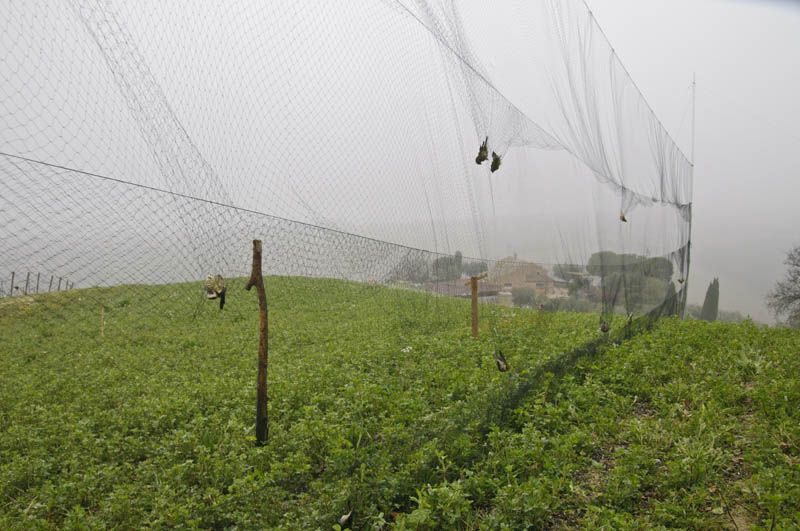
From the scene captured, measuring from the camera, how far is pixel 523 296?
14.9 ft

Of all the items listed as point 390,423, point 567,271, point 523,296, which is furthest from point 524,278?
point 390,423

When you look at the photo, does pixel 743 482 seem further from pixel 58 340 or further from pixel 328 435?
pixel 58 340

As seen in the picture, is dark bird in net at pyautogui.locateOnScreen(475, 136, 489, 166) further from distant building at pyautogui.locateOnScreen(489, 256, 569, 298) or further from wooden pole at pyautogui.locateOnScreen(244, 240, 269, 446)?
wooden pole at pyautogui.locateOnScreen(244, 240, 269, 446)

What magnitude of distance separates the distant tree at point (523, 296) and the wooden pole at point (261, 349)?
245 centimetres

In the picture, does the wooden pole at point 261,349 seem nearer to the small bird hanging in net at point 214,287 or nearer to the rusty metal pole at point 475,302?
the small bird hanging in net at point 214,287

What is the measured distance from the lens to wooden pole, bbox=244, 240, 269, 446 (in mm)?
2801

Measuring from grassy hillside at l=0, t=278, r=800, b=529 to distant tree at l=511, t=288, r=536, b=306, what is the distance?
0.93 ft

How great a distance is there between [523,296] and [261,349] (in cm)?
264

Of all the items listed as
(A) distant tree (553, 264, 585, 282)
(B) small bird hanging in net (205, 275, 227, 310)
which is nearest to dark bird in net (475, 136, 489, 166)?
(A) distant tree (553, 264, 585, 282)

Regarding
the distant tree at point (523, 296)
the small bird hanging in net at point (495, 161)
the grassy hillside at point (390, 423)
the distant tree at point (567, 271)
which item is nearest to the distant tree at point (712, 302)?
the grassy hillside at point (390, 423)

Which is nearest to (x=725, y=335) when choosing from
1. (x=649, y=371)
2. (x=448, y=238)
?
(x=649, y=371)

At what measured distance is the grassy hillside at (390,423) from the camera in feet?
7.49

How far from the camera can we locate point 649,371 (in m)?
4.36

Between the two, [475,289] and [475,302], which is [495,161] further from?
[475,302]
